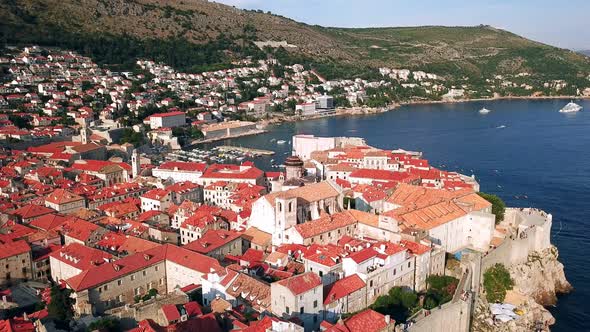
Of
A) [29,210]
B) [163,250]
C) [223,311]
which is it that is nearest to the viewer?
[223,311]

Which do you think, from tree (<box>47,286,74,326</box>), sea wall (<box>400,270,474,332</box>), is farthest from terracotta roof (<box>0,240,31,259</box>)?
sea wall (<box>400,270,474,332</box>)

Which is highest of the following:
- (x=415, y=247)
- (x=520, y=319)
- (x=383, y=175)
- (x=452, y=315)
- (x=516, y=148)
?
(x=383, y=175)

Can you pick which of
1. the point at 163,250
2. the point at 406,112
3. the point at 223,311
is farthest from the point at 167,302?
the point at 406,112

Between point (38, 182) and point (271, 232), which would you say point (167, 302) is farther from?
point (38, 182)

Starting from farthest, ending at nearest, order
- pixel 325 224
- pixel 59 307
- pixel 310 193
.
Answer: pixel 310 193 → pixel 325 224 → pixel 59 307

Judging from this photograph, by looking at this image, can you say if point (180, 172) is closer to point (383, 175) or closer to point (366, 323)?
point (383, 175)

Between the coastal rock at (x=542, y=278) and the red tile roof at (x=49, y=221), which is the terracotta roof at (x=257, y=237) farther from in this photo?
the coastal rock at (x=542, y=278)

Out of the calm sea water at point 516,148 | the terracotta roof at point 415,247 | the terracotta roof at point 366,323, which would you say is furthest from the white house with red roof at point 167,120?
the terracotta roof at point 366,323

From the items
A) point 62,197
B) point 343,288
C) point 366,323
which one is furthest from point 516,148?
point 366,323
